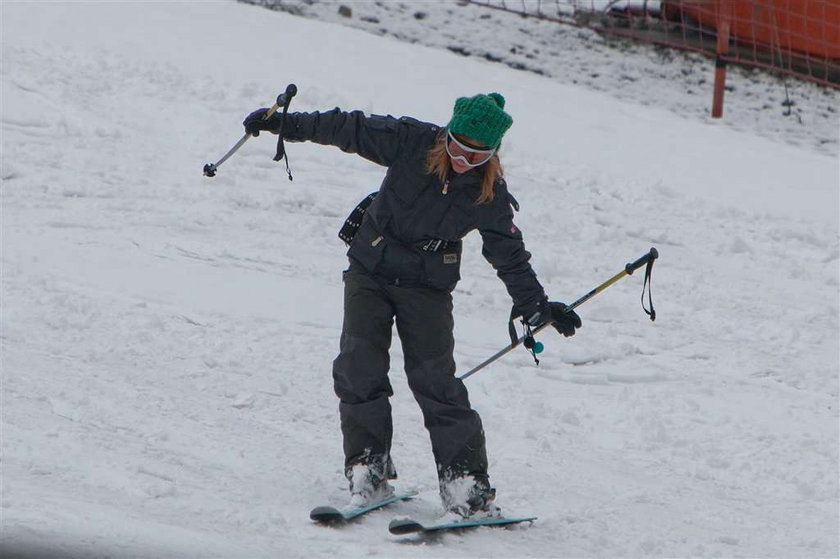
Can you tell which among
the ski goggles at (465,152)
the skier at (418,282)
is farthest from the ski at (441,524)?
the ski goggles at (465,152)

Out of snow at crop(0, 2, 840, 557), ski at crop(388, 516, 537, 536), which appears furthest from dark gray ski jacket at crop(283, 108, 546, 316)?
snow at crop(0, 2, 840, 557)

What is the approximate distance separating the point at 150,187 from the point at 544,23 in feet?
18.9

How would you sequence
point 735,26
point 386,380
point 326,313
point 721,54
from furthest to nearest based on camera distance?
point 735,26 < point 721,54 < point 326,313 < point 386,380

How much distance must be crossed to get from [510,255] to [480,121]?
51 cm

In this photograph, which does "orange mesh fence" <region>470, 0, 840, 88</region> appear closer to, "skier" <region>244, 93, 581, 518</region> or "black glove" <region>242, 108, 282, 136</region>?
"skier" <region>244, 93, 581, 518</region>

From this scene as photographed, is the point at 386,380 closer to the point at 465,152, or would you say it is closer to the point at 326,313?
the point at 465,152

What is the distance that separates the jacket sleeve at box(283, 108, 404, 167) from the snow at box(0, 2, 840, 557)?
1309mm

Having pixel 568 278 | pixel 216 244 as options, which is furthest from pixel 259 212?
pixel 568 278

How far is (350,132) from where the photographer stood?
14.8 ft

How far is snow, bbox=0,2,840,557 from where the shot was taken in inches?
185

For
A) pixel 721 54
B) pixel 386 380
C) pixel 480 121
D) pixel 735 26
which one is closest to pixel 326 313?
pixel 386 380

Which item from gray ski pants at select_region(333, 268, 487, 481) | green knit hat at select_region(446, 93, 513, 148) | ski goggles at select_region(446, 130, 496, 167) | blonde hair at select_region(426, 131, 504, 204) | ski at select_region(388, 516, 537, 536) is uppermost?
green knit hat at select_region(446, 93, 513, 148)

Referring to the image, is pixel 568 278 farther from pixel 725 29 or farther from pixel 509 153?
pixel 725 29

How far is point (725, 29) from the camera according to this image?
10.3m
